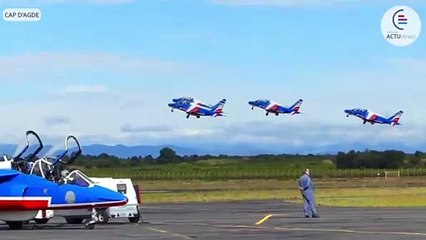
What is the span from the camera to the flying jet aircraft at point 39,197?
98.5ft

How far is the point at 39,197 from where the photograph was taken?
1185 inches

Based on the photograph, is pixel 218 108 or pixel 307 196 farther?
pixel 218 108

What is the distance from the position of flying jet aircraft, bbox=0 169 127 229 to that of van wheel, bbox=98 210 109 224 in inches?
45.9

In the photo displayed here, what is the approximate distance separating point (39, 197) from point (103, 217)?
9.20ft

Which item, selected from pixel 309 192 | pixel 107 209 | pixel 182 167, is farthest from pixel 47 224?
pixel 182 167

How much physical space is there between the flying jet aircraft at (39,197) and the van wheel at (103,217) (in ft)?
3.82

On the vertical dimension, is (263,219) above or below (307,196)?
below

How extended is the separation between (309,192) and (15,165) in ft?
36.2

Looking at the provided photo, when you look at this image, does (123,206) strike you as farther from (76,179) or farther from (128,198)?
(76,179)

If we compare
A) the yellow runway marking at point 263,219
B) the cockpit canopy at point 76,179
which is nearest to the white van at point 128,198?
the cockpit canopy at point 76,179

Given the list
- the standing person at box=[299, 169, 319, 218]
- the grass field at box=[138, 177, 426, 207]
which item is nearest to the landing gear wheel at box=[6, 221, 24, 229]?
the standing person at box=[299, 169, 319, 218]

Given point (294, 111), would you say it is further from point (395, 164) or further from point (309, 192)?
point (309, 192)

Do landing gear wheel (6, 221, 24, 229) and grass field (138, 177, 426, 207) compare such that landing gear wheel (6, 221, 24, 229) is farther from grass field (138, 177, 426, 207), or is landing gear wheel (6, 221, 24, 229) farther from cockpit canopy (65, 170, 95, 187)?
grass field (138, 177, 426, 207)

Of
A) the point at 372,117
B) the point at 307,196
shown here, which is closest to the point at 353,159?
the point at 372,117
